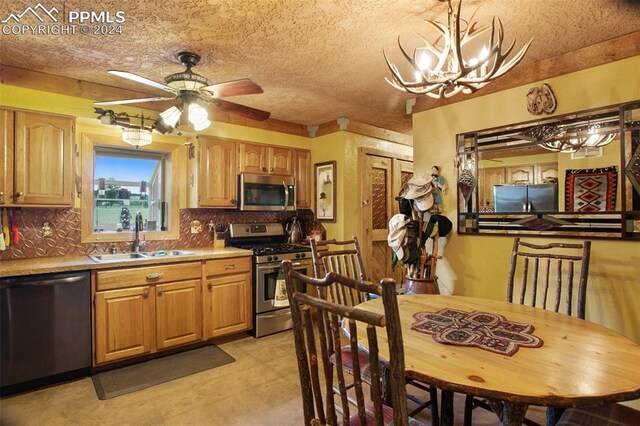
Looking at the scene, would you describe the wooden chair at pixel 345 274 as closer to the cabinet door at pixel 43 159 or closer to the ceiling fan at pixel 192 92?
the ceiling fan at pixel 192 92

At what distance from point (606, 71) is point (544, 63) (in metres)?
0.41

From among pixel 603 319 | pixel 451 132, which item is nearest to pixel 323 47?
pixel 451 132

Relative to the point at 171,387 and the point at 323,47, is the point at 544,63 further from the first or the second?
the point at 171,387

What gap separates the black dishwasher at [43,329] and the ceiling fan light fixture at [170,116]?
1.37 metres

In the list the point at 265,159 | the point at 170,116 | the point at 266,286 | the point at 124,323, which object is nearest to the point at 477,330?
the point at 170,116

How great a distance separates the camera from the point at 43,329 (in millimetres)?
2469

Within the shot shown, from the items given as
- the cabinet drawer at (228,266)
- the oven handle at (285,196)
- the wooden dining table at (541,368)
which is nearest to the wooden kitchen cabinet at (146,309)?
the cabinet drawer at (228,266)

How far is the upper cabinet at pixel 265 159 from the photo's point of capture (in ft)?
12.7

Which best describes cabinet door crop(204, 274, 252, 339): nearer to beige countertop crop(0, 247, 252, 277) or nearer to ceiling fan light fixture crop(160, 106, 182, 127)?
beige countertop crop(0, 247, 252, 277)

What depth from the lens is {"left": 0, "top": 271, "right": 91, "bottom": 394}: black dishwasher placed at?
235 cm

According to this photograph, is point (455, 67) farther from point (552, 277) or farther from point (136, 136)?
point (136, 136)

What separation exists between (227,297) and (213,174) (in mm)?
1324

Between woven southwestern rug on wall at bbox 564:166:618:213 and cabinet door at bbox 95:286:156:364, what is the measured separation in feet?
11.3

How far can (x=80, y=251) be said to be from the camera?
316 centimetres
